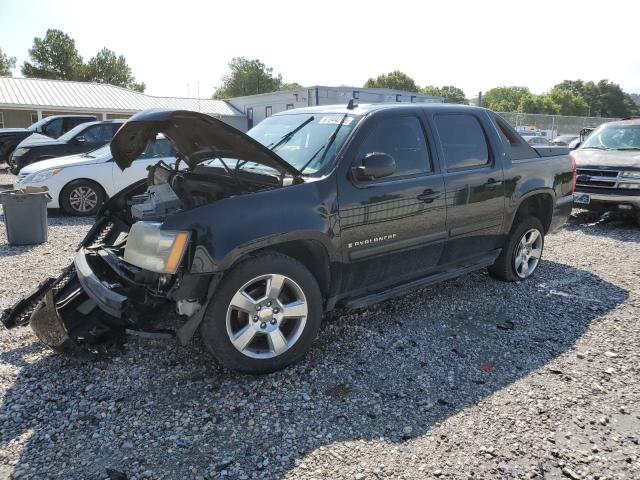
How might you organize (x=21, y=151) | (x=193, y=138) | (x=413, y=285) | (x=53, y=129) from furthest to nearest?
1. (x=53, y=129)
2. (x=21, y=151)
3. (x=413, y=285)
4. (x=193, y=138)

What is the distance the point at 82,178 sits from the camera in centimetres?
885

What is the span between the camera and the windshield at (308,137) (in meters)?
3.71

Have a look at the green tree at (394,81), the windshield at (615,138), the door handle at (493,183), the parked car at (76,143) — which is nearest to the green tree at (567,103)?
the green tree at (394,81)

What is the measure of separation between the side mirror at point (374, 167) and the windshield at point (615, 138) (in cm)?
789

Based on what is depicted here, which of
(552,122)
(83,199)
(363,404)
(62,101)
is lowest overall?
(363,404)

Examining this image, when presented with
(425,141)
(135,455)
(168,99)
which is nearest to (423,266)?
(425,141)

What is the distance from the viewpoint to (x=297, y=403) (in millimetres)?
3092

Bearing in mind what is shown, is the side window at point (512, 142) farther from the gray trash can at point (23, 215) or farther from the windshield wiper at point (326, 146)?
the gray trash can at point (23, 215)

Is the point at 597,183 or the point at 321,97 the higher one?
the point at 321,97

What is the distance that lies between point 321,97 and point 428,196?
23.8 metres

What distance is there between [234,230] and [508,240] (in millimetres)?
3314

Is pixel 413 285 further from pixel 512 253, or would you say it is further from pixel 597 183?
pixel 597 183

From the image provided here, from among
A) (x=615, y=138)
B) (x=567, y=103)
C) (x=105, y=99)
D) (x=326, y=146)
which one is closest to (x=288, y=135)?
(x=326, y=146)

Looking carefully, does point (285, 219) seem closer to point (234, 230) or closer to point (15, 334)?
point (234, 230)
